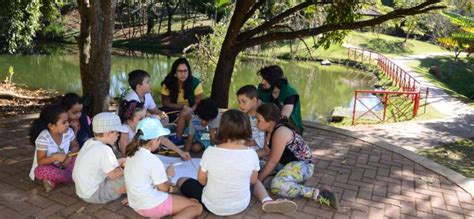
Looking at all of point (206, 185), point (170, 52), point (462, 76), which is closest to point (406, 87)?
point (462, 76)

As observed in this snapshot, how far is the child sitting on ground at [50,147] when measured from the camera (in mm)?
3414

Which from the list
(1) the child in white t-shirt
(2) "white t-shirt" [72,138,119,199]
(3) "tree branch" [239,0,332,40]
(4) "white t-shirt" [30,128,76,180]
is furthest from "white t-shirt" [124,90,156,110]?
(3) "tree branch" [239,0,332,40]

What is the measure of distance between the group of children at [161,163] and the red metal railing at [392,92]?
648 centimetres

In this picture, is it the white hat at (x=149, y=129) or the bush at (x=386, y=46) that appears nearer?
the white hat at (x=149, y=129)

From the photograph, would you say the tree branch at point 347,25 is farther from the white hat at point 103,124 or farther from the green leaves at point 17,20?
the green leaves at point 17,20

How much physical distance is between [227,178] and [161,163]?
49 centimetres

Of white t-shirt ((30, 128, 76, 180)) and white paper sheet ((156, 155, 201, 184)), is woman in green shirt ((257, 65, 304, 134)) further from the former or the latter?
white t-shirt ((30, 128, 76, 180))

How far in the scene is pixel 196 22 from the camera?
35781mm

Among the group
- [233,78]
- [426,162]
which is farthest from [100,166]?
[233,78]

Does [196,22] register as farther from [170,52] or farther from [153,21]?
[170,52]

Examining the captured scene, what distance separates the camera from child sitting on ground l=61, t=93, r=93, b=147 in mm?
3924

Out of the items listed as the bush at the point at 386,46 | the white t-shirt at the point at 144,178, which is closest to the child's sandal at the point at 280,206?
the white t-shirt at the point at 144,178

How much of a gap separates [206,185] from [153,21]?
3390 cm

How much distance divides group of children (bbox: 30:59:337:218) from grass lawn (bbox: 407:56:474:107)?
49.0 ft
